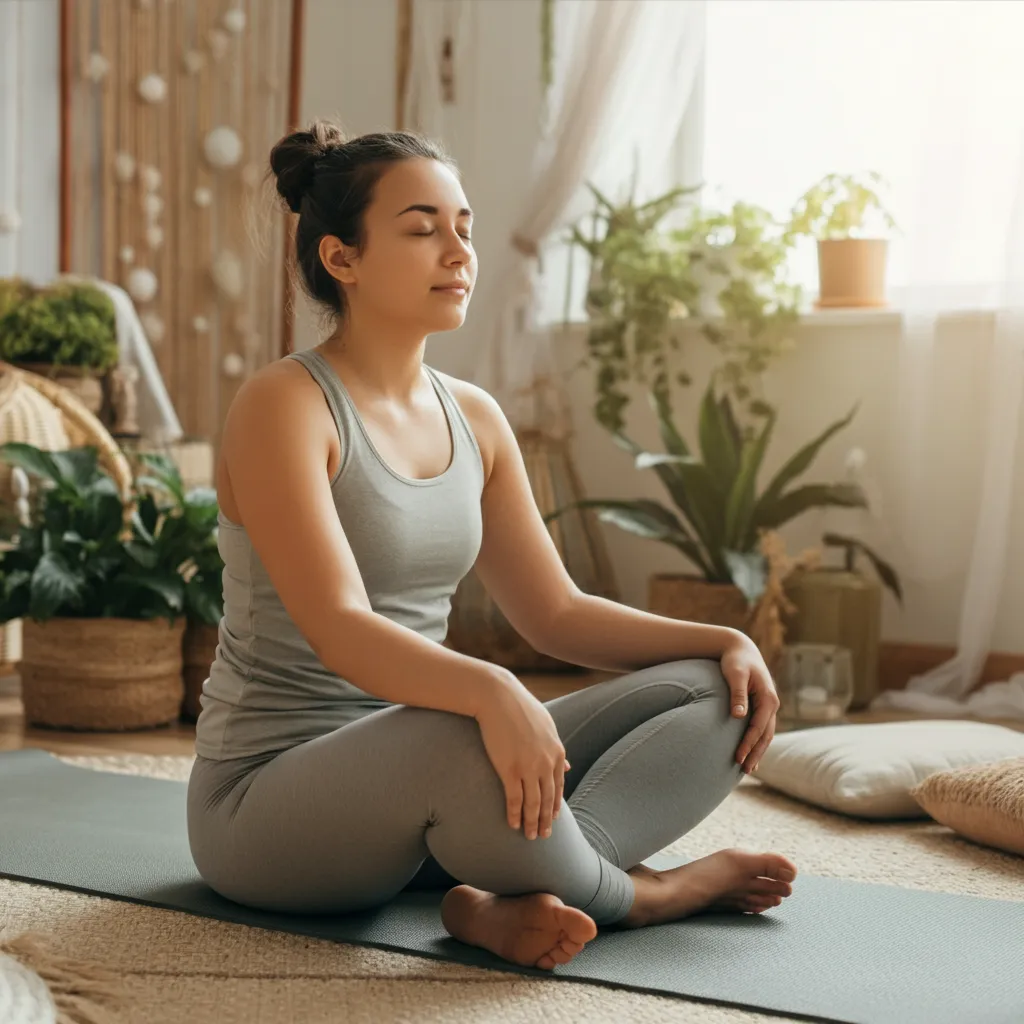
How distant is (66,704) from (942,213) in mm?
2041

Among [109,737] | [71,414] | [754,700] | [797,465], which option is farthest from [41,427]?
[754,700]

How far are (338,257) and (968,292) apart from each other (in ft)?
6.54

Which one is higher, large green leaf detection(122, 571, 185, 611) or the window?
the window

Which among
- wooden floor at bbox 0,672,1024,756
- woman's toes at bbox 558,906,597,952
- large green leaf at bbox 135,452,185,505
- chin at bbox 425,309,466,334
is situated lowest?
wooden floor at bbox 0,672,1024,756

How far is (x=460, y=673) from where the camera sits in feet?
4.18

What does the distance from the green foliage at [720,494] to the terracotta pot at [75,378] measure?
1253 mm

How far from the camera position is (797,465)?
3.09m

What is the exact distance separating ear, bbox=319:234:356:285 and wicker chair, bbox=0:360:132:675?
1553 mm

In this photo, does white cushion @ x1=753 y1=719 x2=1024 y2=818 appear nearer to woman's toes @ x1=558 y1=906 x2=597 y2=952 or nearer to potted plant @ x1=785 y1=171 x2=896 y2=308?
woman's toes @ x1=558 y1=906 x2=597 y2=952

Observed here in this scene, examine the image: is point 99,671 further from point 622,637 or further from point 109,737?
point 622,637

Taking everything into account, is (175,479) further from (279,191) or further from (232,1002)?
(232,1002)

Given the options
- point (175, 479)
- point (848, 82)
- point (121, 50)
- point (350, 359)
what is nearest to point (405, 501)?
point (350, 359)

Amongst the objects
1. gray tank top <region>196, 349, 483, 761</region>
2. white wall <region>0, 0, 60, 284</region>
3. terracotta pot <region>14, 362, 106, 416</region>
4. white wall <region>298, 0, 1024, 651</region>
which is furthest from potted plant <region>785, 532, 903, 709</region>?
white wall <region>0, 0, 60, 284</region>

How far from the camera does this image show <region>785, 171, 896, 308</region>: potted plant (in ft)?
10.8
